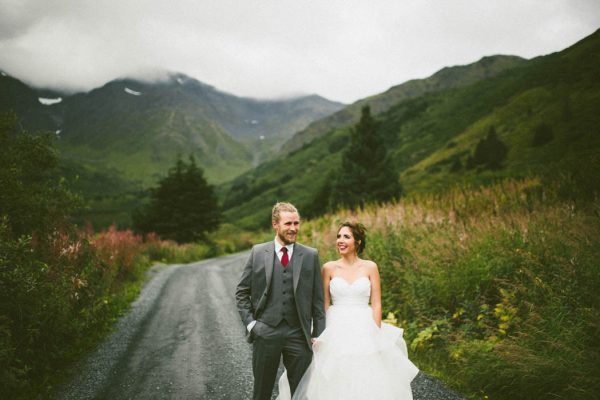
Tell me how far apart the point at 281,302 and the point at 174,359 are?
4.25 m

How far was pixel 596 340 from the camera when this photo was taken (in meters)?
3.97

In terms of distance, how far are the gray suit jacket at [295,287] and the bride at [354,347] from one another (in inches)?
11.3

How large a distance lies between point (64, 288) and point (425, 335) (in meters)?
6.77

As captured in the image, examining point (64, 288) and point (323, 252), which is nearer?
point (64, 288)

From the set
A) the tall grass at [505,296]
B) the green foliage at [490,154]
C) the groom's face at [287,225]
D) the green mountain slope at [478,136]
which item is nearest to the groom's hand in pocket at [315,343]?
the groom's face at [287,225]

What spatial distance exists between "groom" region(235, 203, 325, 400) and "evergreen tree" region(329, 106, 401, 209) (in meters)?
20.9

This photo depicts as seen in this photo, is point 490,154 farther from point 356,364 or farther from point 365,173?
point 356,364

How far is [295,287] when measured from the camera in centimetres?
317

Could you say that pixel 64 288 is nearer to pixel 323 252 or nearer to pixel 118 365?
pixel 118 365

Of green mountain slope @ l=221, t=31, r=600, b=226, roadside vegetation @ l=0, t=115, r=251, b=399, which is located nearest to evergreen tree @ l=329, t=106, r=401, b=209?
green mountain slope @ l=221, t=31, r=600, b=226

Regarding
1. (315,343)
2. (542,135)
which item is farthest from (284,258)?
(542,135)

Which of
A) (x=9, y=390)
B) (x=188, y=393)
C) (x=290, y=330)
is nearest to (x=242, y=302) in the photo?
(x=290, y=330)

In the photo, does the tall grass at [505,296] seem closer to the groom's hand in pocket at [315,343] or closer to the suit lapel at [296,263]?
the groom's hand in pocket at [315,343]

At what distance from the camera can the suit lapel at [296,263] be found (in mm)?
3195
